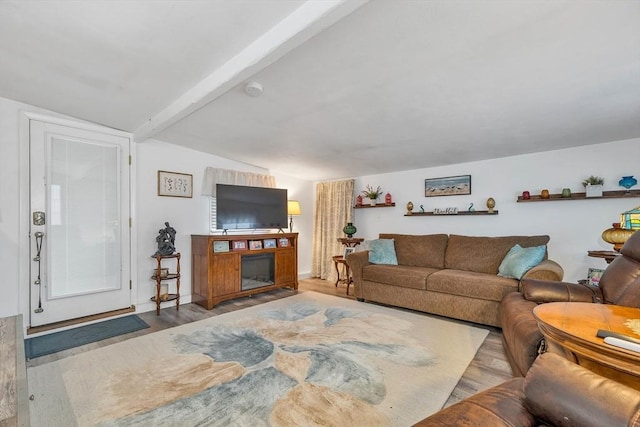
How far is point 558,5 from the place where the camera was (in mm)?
1510

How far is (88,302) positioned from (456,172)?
16.6ft

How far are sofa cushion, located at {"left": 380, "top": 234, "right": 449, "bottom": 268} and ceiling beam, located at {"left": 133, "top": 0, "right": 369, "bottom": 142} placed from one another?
3224 mm

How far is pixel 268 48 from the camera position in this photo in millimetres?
1744

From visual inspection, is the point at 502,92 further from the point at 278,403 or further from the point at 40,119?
the point at 40,119

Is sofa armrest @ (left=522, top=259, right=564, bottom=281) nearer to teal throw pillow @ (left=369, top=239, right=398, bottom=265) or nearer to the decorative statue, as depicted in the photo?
teal throw pillow @ (left=369, top=239, right=398, bottom=265)

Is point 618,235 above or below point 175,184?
below

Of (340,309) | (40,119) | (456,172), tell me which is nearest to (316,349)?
(340,309)

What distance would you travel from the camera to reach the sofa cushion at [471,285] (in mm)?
2885

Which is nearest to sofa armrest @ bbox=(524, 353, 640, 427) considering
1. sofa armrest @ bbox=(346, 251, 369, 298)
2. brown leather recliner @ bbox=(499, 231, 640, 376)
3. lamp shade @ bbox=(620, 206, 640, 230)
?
brown leather recliner @ bbox=(499, 231, 640, 376)

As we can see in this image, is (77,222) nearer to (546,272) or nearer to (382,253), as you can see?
(382,253)

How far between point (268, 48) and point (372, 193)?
355 cm

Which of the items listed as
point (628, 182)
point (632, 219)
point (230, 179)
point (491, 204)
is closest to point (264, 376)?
point (632, 219)

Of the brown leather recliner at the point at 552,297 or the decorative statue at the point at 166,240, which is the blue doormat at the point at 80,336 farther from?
the brown leather recliner at the point at 552,297

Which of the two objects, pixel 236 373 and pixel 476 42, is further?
pixel 236 373
